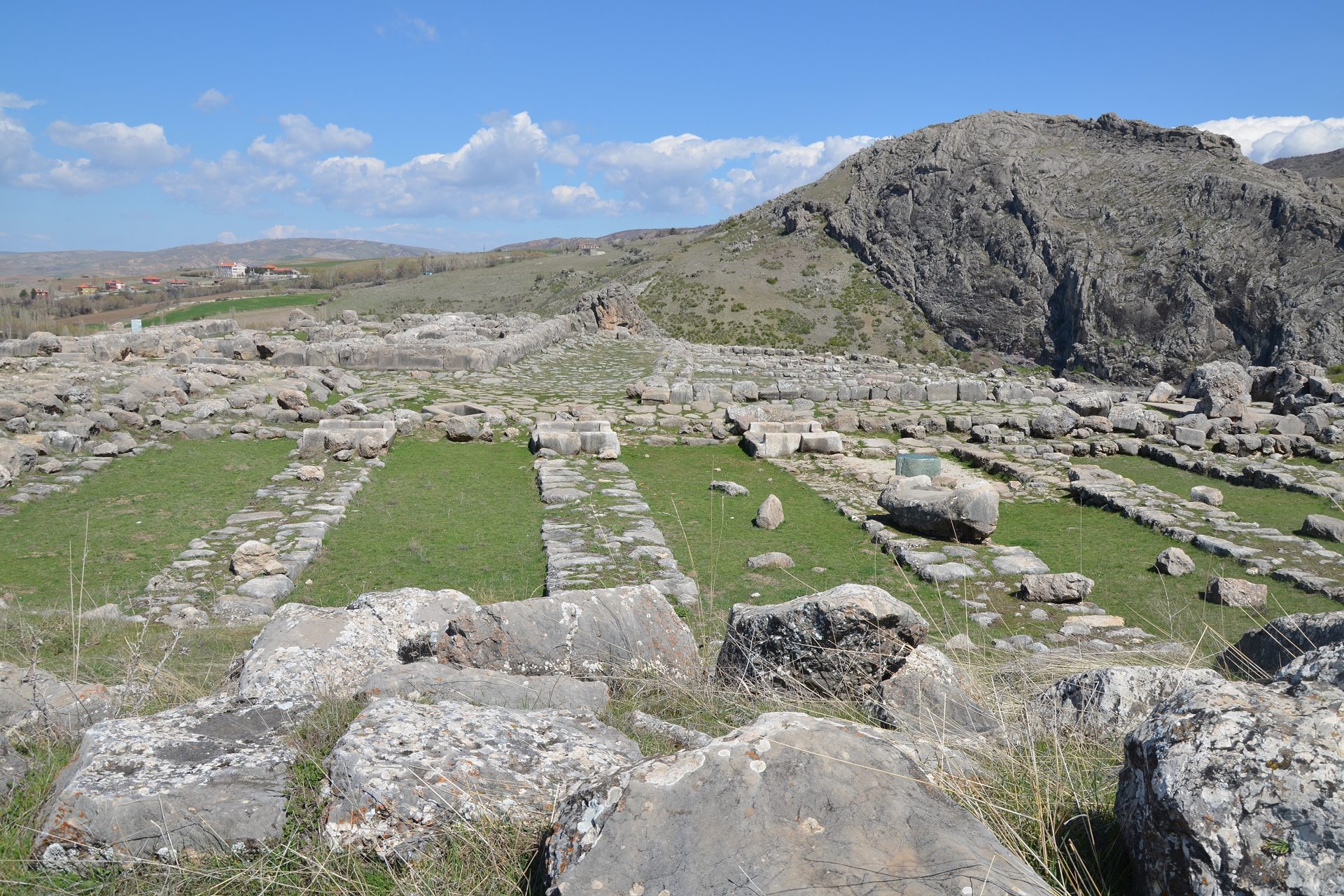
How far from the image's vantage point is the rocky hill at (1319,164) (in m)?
91.2

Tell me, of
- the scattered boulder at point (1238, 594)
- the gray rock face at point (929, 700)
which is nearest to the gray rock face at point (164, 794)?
the gray rock face at point (929, 700)

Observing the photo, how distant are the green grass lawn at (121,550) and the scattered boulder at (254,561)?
74 cm

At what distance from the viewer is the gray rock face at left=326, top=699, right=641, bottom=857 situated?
95.1 inches

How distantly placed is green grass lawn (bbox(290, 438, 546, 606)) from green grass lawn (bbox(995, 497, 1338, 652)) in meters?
5.44

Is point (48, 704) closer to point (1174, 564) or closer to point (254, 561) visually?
point (254, 561)

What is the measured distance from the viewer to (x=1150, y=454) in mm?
14703

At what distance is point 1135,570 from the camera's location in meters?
8.70

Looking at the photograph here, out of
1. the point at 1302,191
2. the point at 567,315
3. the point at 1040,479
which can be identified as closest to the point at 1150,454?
the point at 1040,479

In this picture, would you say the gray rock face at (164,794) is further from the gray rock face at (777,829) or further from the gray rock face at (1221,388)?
A: the gray rock face at (1221,388)

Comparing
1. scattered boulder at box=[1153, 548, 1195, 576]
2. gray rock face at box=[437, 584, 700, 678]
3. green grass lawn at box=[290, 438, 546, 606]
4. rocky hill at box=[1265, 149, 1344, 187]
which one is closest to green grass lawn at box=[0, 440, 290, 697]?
gray rock face at box=[437, 584, 700, 678]

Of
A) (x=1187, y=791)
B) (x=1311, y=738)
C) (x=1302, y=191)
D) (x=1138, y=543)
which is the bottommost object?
(x=1138, y=543)

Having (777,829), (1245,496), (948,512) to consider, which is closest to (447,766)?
(777,829)

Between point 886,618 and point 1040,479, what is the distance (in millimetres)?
A: 9561

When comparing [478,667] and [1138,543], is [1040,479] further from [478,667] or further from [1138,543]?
[478,667]
